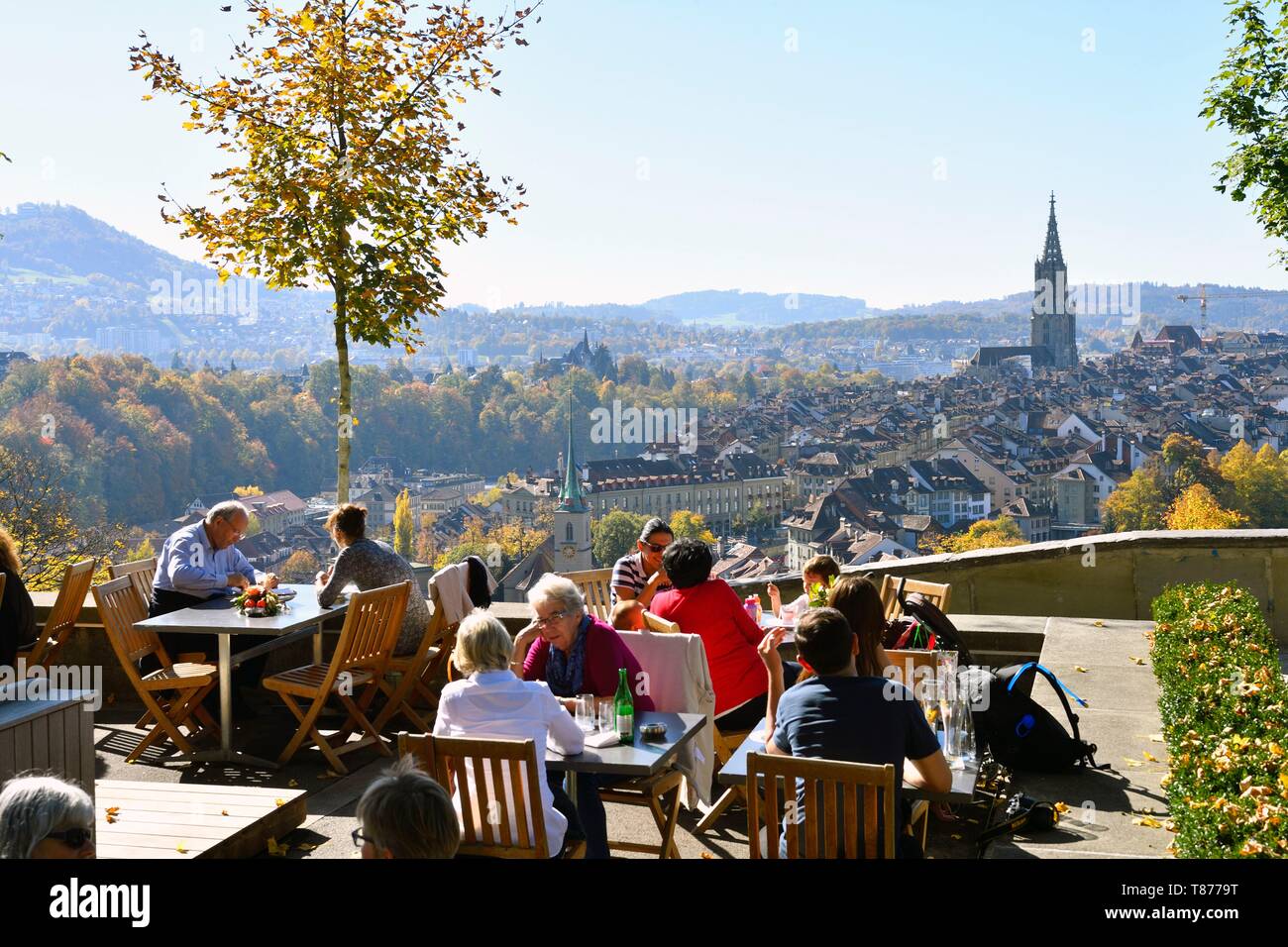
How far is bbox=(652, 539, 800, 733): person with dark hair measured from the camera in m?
5.49

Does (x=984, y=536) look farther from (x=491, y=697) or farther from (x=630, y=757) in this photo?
(x=491, y=697)

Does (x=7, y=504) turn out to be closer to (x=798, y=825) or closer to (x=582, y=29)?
(x=582, y=29)

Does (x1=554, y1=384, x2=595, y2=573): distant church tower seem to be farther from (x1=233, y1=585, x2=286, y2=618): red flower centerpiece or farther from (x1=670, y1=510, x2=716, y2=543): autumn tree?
(x1=233, y1=585, x2=286, y2=618): red flower centerpiece

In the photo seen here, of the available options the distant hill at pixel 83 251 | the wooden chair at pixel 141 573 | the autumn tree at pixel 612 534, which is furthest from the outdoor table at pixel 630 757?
the distant hill at pixel 83 251

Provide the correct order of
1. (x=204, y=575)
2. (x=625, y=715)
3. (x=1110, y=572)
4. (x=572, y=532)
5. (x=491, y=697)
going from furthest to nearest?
(x=572, y=532), (x=1110, y=572), (x=204, y=575), (x=625, y=715), (x=491, y=697)

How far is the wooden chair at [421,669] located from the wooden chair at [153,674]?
91cm

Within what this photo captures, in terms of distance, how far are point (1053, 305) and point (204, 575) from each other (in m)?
147

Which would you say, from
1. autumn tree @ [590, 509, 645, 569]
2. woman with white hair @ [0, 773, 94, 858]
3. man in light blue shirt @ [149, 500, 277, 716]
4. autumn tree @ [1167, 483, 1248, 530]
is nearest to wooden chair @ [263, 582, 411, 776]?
man in light blue shirt @ [149, 500, 277, 716]

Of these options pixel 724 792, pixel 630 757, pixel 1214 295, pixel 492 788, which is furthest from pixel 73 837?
pixel 1214 295

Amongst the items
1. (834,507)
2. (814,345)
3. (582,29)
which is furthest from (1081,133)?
(582,29)

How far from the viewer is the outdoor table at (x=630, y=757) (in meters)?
4.04

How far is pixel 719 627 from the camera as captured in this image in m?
5.52

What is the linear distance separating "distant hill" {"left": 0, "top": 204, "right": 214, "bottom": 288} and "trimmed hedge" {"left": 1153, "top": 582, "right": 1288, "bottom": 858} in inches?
3351

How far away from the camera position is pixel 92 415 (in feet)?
166
